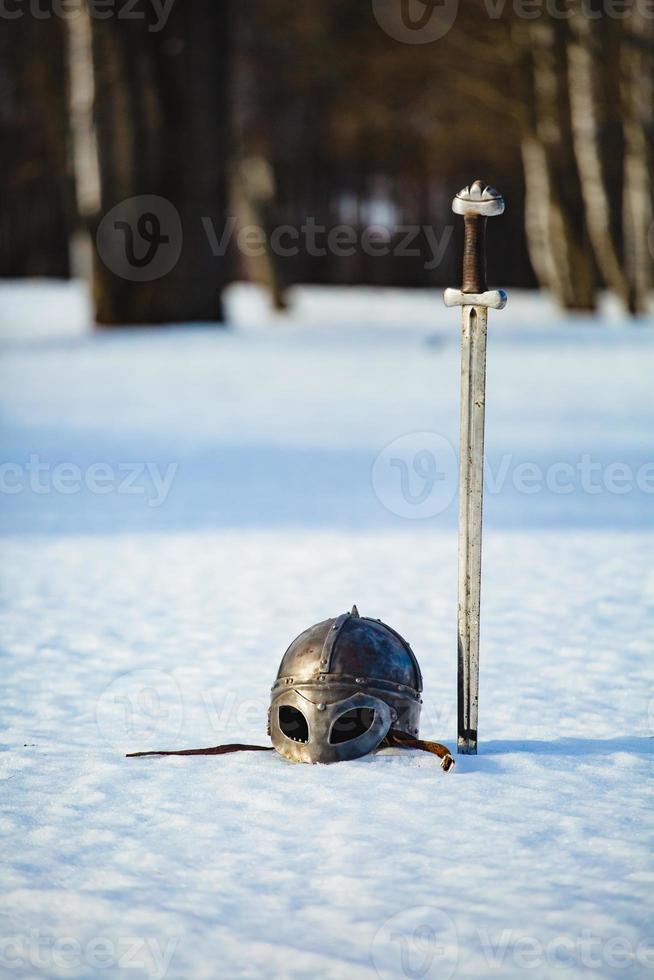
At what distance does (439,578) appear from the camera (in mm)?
6520

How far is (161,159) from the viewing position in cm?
1780

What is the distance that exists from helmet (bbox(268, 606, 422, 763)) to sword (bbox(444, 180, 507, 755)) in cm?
17

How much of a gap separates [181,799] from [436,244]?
109ft

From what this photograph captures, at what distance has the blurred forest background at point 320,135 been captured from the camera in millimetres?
17625

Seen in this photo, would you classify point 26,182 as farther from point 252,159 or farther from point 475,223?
point 475,223

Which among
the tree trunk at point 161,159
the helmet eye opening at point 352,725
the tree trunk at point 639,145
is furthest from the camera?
the tree trunk at point 639,145

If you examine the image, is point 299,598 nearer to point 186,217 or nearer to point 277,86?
point 186,217

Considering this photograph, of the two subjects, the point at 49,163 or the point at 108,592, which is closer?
the point at 108,592

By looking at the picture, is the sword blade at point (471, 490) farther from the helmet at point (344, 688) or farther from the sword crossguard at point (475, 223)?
the helmet at point (344, 688)

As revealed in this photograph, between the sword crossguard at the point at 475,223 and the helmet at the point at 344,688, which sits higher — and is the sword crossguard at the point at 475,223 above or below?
above

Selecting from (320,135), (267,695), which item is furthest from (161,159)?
(320,135)

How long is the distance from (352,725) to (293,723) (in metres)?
0.17

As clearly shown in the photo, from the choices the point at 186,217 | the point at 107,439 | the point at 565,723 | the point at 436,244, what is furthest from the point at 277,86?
the point at 565,723

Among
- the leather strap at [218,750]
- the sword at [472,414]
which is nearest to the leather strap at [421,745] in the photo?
the sword at [472,414]
